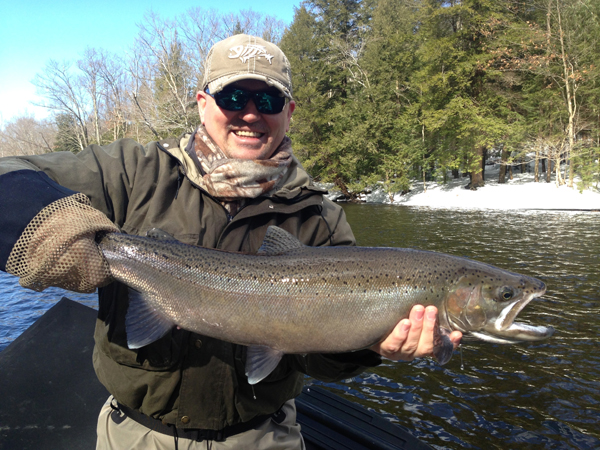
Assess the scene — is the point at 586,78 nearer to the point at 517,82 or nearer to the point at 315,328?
the point at 517,82

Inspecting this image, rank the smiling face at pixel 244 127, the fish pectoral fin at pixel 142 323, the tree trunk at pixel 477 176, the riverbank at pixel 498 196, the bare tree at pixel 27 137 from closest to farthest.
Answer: the fish pectoral fin at pixel 142 323 → the smiling face at pixel 244 127 → the riverbank at pixel 498 196 → the tree trunk at pixel 477 176 → the bare tree at pixel 27 137

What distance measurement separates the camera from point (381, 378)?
20.4 ft

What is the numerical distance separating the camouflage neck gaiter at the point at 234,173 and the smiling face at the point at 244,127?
7 cm

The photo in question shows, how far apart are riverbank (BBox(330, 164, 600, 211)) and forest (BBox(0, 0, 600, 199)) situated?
3.08 ft

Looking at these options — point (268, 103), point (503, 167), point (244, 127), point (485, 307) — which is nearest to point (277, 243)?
point (244, 127)

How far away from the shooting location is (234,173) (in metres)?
2.44

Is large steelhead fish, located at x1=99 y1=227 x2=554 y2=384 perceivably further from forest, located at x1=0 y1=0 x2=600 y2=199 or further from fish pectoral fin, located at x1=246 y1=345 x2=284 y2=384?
forest, located at x1=0 y1=0 x2=600 y2=199

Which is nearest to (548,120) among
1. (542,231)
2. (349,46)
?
(542,231)

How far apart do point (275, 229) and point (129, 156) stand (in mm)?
1001

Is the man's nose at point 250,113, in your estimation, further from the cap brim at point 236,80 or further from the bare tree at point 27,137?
the bare tree at point 27,137

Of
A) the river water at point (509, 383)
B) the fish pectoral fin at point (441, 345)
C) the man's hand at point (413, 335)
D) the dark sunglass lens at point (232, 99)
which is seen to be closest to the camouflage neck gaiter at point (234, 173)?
the dark sunglass lens at point (232, 99)

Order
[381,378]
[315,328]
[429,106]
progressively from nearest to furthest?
[315,328] < [381,378] < [429,106]

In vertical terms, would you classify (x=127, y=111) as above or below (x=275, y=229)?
above

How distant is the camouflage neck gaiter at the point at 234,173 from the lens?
95.5 inches
